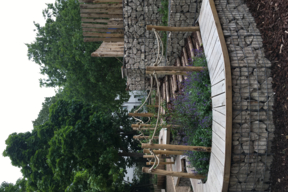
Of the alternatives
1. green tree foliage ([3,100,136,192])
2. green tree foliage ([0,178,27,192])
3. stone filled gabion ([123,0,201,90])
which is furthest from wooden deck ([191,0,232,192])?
green tree foliage ([0,178,27,192])

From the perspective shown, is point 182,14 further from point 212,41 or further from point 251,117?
point 251,117

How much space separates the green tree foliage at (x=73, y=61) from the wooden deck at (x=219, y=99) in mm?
7523

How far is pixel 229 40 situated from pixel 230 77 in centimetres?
64

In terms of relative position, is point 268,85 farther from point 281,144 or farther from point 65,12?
point 65,12

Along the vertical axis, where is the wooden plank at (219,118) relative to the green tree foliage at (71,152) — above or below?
above

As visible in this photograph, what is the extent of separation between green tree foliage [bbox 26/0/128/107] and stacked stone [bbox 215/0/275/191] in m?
8.15

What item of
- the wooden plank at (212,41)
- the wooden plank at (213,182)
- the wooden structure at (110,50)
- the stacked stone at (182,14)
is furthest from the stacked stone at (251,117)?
the wooden structure at (110,50)

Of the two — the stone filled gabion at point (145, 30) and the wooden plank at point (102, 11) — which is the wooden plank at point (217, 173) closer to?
the stone filled gabion at point (145, 30)

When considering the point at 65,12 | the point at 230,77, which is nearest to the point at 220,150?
the point at 230,77

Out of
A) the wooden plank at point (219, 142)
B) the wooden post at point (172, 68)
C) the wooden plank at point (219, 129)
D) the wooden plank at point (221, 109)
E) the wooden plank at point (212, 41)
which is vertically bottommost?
the wooden plank at point (219, 142)

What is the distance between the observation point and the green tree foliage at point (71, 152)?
807cm

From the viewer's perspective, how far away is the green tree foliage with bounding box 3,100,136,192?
8.07 m

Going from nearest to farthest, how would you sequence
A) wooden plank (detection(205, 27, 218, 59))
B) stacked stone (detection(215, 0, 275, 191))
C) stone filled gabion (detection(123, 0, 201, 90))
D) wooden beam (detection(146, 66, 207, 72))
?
stacked stone (detection(215, 0, 275, 191)), wooden plank (detection(205, 27, 218, 59)), wooden beam (detection(146, 66, 207, 72)), stone filled gabion (detection(123, 0, 201, 90))

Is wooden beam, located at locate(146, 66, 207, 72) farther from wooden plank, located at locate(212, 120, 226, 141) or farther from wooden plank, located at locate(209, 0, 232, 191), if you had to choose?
wooden plank, located at locate(212, 120, 226, 141)
